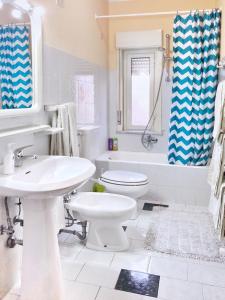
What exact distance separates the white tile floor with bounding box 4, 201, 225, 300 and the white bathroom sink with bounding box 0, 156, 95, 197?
0.72 metres

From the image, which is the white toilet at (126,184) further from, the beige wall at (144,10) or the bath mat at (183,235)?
the beige wall at (144,10)

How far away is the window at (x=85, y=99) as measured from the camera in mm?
2863

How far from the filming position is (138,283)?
6.16 ft

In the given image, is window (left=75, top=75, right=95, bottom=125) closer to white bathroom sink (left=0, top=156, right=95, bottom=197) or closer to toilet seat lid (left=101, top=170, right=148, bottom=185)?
toilet seat lid (left=101, top=170, right=148, bottom=185)

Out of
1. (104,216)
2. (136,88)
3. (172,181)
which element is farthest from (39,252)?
(136,88)

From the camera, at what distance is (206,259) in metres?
2.14

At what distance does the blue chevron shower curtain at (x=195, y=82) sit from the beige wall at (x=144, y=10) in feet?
1.40

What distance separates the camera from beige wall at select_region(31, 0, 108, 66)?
2.24 metres

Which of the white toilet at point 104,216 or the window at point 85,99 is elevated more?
the window at point 85,99

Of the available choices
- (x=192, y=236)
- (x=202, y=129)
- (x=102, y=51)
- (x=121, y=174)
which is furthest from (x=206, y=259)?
(x=102, y=51)

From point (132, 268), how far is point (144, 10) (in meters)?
3.00

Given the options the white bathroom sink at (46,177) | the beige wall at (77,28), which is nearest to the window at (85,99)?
the beige wall at (77,28)

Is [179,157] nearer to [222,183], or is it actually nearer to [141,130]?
[141,130]

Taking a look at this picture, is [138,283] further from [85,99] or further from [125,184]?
[85,99]
